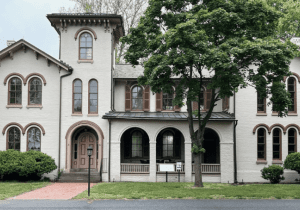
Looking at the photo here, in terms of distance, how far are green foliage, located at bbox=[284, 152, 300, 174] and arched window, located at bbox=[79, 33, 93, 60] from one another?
14.4 m

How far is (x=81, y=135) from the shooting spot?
72.8 ft

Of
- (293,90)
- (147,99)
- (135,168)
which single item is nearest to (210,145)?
(147,99)

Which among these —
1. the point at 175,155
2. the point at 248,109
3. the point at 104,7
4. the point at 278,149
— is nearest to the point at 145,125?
the point at 175,155

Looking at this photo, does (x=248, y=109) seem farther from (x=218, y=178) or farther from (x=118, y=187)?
(x=118, y=187)

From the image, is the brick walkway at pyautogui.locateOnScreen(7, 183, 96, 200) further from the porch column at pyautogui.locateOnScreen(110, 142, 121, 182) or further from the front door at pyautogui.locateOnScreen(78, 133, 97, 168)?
the front door at pyautogui.locateOnScreen(78, 133, 97, 168)

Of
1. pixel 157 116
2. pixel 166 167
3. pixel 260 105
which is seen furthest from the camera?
pixel 260 105

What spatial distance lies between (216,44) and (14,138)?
14.4 meters

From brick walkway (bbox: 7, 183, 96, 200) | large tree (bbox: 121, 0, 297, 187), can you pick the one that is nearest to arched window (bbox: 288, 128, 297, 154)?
large tree (bbox: 121, 0, 297, 187)

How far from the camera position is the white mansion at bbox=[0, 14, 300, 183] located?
68.2 feet

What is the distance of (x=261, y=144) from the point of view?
70.4 feet

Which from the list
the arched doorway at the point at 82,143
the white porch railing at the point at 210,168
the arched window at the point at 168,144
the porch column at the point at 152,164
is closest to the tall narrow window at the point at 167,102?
the arched window at the point at 168,144

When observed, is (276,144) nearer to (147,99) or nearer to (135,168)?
(147,99)

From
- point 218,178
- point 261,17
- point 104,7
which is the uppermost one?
point 104,7

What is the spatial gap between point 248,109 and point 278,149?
11.0 feet
